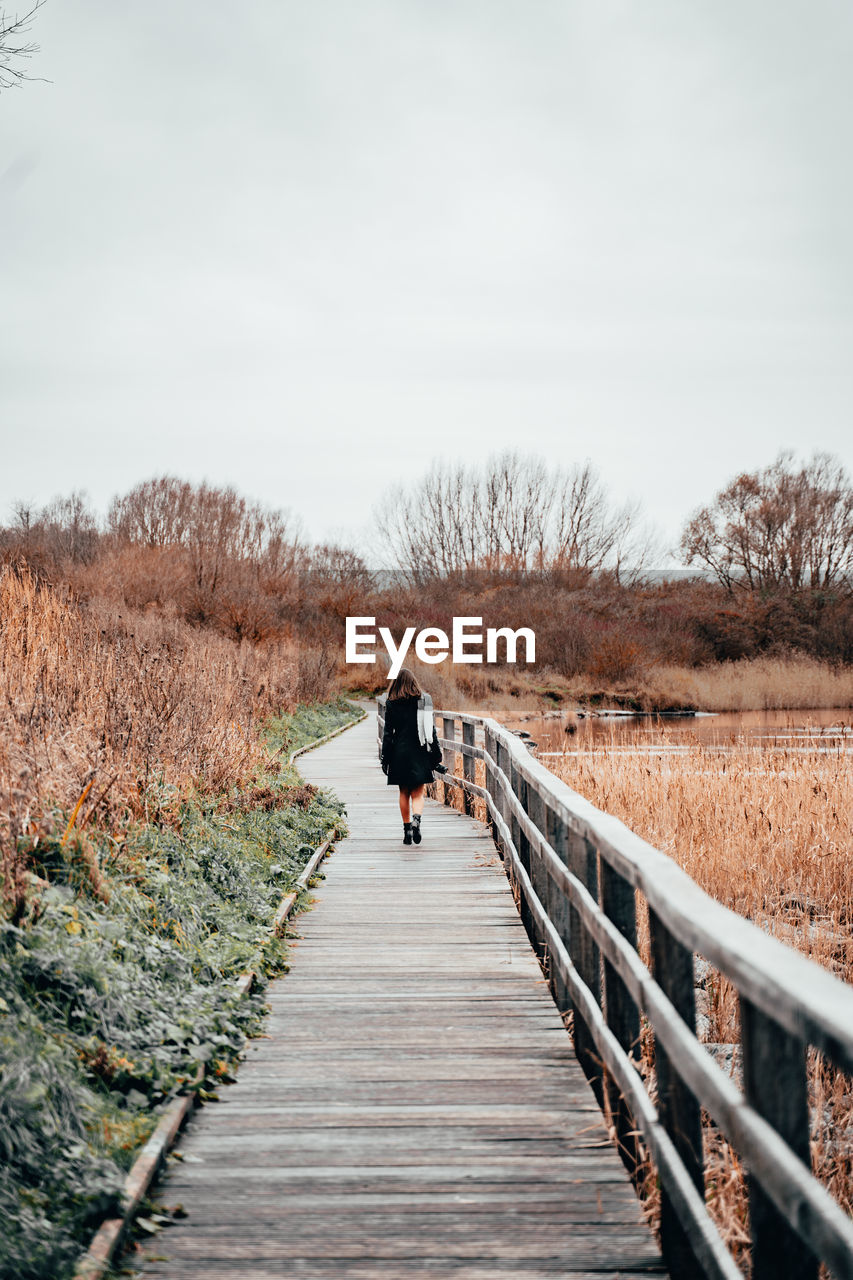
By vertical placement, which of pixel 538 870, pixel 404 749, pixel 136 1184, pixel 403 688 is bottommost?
pixel 136 1184

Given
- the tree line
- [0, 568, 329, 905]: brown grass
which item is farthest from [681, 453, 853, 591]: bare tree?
[0, 568, 329, 905]: brown grass

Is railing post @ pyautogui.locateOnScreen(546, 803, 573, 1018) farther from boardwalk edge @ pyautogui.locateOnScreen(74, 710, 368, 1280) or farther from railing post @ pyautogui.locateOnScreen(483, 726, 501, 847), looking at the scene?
railing post @ pyautogui.locateOnScreen(483, 726, 501, 847)

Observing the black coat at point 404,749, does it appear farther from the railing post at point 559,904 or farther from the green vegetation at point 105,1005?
the railing post at point 559,904

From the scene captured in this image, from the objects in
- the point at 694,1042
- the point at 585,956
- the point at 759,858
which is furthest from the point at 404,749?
the point at 694,1042

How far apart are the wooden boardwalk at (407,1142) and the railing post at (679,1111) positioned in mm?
174

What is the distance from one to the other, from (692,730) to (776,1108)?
24.5m

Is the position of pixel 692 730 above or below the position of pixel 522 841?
below

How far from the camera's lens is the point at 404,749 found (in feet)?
32.8

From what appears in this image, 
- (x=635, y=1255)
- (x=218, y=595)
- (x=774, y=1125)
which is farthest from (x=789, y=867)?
(x=218, y=595)

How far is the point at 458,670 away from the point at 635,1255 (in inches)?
1394

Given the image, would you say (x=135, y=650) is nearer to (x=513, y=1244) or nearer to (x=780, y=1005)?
(x=513, y=1244)

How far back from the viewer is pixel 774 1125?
1975 mm

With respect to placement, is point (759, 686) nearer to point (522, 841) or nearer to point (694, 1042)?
point (522, 841)

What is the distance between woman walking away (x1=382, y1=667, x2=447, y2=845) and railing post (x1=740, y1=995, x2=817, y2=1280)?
25.9 feet
